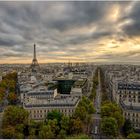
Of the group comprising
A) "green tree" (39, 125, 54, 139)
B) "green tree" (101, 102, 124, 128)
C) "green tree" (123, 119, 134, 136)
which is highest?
"green tree" (101, 102, 124, 128)

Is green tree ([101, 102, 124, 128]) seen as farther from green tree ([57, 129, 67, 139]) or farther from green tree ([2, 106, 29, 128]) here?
green tree ([2, 106, 29, 128])

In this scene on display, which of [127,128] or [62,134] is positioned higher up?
[62,134]

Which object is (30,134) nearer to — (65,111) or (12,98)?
(65,111)

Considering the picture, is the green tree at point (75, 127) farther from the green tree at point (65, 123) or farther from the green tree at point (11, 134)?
the green tree at point (11, 134)

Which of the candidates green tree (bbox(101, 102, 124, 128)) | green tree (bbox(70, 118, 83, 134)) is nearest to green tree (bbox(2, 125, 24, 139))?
green tree (bbox(70, 118, 83, 134))

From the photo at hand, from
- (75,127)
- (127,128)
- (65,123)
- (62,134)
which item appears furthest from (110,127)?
(62,134)

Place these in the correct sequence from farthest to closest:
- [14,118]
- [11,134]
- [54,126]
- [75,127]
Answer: [14,118] → [75,127] → [54,126] → [11,134]

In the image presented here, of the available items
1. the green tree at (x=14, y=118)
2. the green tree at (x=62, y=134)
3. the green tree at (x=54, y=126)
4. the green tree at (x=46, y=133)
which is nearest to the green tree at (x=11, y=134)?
the green tree at (x=46, y=133)

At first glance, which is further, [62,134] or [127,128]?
[127,128]

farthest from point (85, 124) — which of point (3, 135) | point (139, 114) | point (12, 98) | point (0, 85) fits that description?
point (0, 85)

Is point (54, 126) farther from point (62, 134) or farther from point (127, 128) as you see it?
point (127, 128)

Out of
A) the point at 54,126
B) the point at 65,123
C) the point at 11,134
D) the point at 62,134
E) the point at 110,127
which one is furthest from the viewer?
the point at 65,123

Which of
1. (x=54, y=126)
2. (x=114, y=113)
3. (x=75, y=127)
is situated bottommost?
(x=75, y=127)
